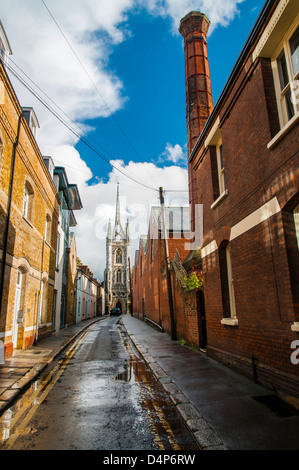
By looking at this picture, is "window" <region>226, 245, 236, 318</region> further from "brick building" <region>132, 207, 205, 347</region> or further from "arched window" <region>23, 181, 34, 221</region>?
"arched window" <region>23, 181, 34, 221</region>

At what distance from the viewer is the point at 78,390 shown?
6113 mm

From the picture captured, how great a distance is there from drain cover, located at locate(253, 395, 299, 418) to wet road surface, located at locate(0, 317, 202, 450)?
1495 mm

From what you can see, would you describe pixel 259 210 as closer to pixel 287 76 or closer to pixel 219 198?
pixel 219 198

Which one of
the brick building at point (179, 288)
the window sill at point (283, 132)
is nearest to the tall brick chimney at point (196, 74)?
the brick building at point (179, 288)

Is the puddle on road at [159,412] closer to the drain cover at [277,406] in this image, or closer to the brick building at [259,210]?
the drain cover at [277,406]

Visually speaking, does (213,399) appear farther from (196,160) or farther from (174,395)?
(196,160)

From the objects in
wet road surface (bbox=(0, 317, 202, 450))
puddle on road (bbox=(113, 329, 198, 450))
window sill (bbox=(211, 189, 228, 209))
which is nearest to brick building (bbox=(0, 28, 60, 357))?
wet road surface (bbox=(0, 317, 202, 450))

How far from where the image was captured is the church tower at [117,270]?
258ft

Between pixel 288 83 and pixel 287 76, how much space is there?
0.39m

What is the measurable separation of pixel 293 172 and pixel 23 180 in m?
9.23

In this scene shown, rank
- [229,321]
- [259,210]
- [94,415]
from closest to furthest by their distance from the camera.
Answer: [94,415] → [259,210] → [229,321]

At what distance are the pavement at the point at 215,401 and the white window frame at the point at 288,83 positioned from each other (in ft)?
→ 15.8

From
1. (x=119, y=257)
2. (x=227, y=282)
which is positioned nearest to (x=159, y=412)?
(x=227, y=282)

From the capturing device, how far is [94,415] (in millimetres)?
4672
